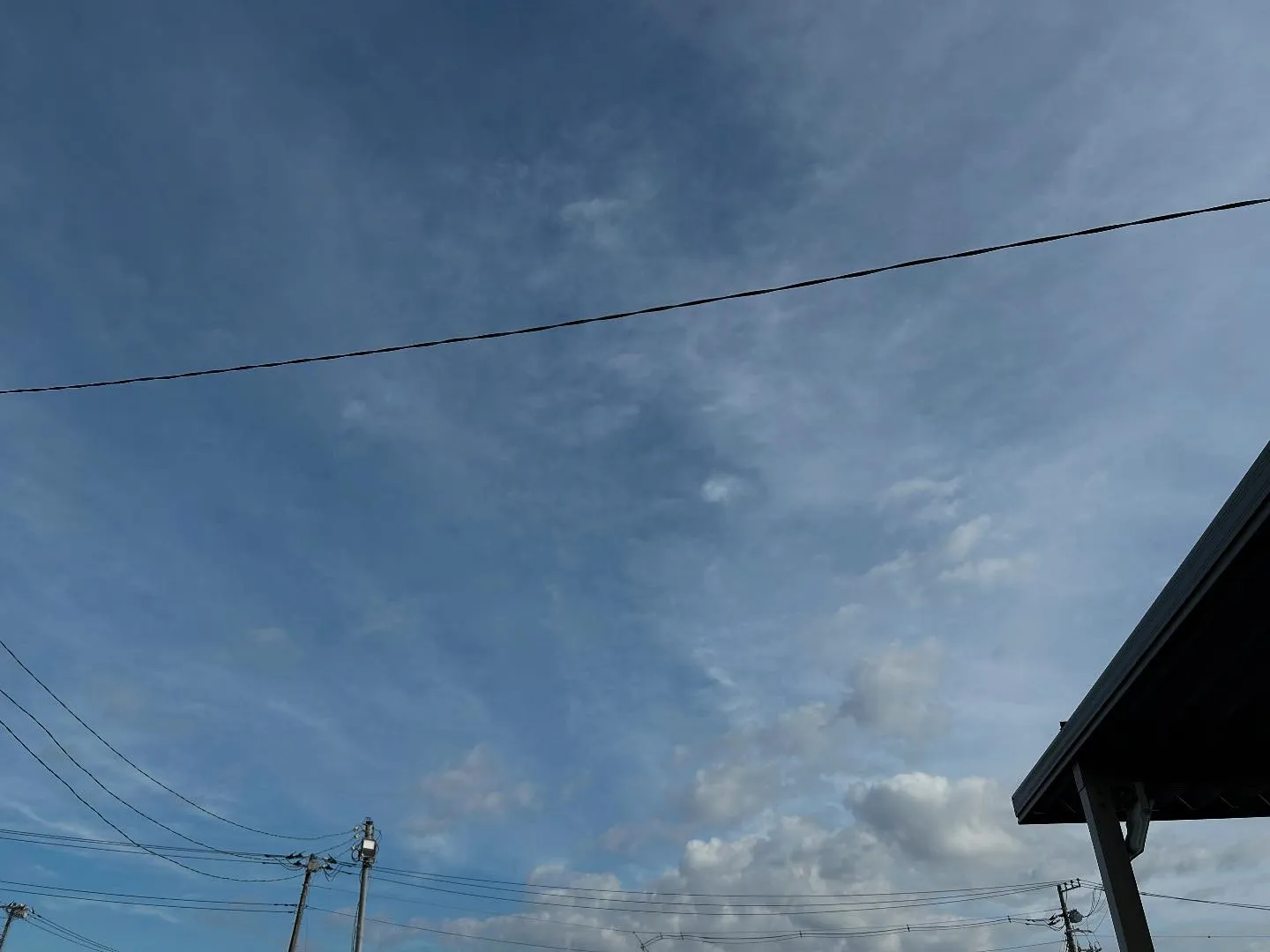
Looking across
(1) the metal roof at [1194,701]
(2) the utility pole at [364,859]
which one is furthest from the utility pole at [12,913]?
(1) the metal roof at [1194,701]

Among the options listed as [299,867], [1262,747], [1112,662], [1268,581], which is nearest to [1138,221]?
[1268,581]

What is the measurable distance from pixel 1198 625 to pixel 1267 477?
1474mm

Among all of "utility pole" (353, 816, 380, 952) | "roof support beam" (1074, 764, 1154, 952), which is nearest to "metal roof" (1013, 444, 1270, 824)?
"roof support beam" (1074, 764, 1154, 952)

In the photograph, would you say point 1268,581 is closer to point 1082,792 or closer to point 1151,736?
point 1151,736

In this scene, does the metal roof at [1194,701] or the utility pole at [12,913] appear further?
the utility pole at [12,913]

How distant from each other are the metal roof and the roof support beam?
0.70 ft

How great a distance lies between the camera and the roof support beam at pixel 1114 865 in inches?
277

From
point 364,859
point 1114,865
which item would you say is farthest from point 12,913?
point 1114,865

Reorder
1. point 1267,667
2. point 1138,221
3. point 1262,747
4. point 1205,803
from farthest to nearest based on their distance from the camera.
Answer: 1. point 1205,803
2. point 1262,747
3. point 1267,667
4. point 1138,221

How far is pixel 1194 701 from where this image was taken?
6.75 metres

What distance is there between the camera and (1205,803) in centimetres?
866

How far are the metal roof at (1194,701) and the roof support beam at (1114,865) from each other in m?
0.21

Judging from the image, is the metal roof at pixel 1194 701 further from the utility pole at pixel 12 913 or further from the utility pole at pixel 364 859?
the utility pole at pixel 12 913

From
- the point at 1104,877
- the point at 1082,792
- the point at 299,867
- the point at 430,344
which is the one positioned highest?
the point at 299,867
